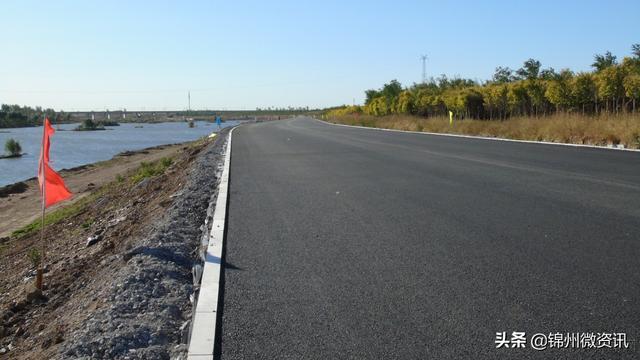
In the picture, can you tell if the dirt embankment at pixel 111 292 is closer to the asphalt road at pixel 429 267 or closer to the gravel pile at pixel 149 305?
the gravel pile at pixel 149 305

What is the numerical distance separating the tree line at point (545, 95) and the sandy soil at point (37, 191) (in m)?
23.2

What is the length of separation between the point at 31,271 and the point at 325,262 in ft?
22.7

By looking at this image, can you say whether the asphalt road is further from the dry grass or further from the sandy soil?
the sandy soil

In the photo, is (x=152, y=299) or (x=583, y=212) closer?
(x=152, y=299)

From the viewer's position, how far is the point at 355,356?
436 cm

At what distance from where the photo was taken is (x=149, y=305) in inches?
227

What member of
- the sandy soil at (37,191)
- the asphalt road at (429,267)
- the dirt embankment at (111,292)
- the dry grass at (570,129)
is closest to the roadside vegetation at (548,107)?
the dry grass at (570,129)

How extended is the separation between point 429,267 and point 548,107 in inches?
1558

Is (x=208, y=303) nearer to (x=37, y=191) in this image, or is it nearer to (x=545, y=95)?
(x=37, y=191)

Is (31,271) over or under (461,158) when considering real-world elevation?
under

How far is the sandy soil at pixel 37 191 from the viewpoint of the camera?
23.4m

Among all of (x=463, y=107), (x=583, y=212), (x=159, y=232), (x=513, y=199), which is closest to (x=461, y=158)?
(x=513, y=199)

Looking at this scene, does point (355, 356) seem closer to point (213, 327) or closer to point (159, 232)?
point (213, 327)

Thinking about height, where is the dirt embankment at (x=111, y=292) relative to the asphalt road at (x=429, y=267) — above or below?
below
